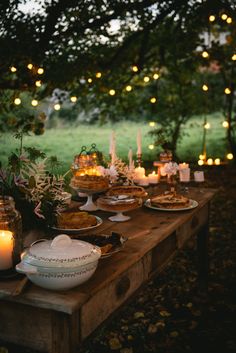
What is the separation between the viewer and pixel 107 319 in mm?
1854

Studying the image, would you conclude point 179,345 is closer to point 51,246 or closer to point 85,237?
point 85,237

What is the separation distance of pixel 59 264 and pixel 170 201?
130 centimetres

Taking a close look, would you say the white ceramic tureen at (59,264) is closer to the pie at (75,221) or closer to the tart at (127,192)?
the pie at (75,221)

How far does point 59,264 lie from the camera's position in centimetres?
154

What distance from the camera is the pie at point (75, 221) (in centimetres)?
229

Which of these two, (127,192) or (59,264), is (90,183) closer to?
(127,192)

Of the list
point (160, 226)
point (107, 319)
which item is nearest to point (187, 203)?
point (160, 226)

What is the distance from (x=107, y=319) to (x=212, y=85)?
785 centimetres

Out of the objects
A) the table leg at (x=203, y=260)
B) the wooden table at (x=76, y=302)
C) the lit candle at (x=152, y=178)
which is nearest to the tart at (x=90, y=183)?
the wooden table at (x=76, y=302)

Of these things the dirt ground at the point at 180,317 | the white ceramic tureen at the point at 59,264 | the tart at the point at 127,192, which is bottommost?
the dirt ground at the point at 180,317

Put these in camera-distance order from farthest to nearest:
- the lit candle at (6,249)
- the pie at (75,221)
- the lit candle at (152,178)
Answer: the lit candle at (152,178), the pie at (75,221), the lit candle at (6,249)

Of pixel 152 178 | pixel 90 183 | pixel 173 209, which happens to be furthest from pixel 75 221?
pixel 152 178

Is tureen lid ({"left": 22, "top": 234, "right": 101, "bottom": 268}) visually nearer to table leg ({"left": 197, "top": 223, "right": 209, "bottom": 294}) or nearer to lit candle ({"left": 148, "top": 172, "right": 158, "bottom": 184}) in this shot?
lit candle ({"left": 148, "top": 172, "right": 158, "bottom": 184})

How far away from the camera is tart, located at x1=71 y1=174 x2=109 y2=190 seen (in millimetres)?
2664
